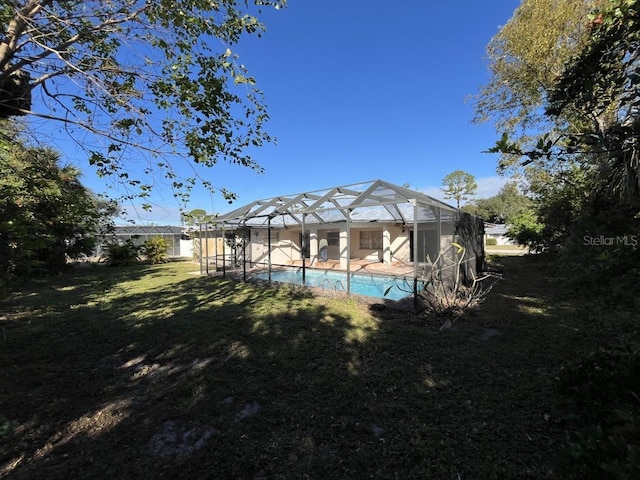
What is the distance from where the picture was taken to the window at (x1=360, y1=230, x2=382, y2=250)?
17.3 m

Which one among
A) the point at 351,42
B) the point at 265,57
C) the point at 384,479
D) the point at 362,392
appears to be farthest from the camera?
the point at 351,42

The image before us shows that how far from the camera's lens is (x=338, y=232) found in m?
17.8

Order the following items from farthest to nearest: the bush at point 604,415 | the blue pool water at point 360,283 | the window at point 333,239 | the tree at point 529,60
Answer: the window at point 333,239
the blue pool water at point 360,283
the tree at point 529,60
the bush at point 604,415

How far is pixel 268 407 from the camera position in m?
2.93

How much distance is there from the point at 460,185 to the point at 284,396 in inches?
1707

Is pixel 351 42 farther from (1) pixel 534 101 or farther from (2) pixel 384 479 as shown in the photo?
(2) pixel 384 479

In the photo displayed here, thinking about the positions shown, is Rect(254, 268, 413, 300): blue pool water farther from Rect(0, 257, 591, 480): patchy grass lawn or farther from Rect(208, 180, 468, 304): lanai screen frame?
Rect(0, 257, 591, 480): patchy grass lawn

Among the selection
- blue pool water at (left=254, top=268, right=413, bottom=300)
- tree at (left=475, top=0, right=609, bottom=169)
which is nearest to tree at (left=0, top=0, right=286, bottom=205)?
blue pool water at (left=254, top=268, right=413, bottom=300)

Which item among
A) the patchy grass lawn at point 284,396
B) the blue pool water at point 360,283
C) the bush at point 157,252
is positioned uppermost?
the bush at point 157,252

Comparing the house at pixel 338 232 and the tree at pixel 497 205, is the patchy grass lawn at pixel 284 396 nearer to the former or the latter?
the house at pixel 338 232

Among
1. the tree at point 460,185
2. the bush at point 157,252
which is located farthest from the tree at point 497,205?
the bush at point 157,252

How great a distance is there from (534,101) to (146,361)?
13.9 m

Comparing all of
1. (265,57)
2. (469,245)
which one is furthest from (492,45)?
(265,57)

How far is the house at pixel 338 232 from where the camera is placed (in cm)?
981
